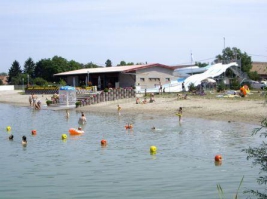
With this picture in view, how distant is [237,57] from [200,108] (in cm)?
4225

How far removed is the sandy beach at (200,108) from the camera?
96.3 feet

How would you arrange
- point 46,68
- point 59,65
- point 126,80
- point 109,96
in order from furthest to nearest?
point 46,68 → point 59,65 → point 126,80 → point 109,96

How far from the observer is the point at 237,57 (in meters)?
73.8

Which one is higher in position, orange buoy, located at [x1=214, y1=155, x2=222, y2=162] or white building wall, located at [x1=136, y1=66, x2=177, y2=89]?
white building wall, located at [x1=136, y1=66, x2=177, y2=89]

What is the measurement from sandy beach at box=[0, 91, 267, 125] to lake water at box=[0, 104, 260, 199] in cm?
230

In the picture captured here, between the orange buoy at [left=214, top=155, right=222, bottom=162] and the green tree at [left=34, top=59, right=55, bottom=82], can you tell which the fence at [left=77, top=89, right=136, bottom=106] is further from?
the green tree at [left=34, top=59, right=55, bottom=82]

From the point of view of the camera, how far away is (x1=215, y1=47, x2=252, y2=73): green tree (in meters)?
72.8

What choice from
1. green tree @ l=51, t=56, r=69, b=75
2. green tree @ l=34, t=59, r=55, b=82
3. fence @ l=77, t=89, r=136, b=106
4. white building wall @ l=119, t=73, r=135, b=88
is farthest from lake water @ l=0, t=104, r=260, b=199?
green tree @ l=34, t=59, r=55, b=82

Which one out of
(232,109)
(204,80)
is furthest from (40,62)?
(232,109)

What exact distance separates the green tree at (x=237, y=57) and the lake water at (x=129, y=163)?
154ft

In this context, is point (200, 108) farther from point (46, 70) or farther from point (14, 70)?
point (14, 70)

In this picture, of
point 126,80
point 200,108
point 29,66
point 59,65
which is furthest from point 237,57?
point 29,66

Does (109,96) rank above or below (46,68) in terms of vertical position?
below

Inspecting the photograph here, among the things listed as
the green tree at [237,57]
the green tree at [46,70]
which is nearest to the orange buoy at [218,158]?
the green tree at [237,57]
